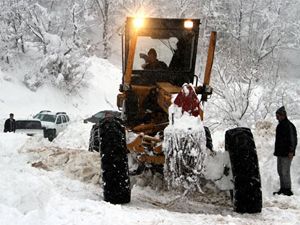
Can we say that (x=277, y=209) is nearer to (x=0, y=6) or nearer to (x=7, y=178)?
(x=7, y=178)

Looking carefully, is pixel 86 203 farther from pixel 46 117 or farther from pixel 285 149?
pixel 46 117

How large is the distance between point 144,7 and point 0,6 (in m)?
14.1

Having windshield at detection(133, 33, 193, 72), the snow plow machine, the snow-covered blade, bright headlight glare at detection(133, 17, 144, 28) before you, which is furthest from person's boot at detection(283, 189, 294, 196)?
bright headlight glare at detection(133, 17, 144, 28)

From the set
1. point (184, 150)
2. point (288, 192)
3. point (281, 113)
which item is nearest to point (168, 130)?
point (184, 150)

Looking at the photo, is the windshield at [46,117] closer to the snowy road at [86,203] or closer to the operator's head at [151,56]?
the snowy road at [86,203]

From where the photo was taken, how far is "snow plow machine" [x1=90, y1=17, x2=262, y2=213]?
6.45 meters

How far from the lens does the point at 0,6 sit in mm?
35469

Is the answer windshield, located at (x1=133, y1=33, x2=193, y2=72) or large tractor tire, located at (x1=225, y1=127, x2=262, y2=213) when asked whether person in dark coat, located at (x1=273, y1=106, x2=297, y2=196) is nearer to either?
windshield, located at (x1=133, y1=33, x2=193, y2=72)

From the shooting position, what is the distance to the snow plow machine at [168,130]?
645 cm

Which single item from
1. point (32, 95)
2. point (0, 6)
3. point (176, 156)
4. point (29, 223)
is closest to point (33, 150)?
point (176, 156)

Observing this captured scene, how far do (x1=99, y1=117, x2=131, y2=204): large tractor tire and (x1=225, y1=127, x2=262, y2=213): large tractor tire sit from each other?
145cm

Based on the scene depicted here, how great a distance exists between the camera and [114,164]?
732 centimetres

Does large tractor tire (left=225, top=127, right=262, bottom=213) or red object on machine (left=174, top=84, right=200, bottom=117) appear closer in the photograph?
red object on machine (left=174, top=84, right=200, bottom=117)

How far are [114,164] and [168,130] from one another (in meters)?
1.18
